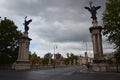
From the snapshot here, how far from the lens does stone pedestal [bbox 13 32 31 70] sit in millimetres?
42562

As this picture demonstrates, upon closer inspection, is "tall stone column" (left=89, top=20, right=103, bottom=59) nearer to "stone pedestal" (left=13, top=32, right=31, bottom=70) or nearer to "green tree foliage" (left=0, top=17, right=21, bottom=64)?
"stone pedestal" (left=13, top=32, right=31, bottom=70)

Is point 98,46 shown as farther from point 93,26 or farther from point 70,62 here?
point 70,62

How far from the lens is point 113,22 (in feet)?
96.5

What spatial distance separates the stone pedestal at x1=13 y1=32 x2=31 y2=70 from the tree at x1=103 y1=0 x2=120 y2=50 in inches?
898

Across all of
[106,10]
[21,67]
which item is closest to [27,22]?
[21,67]

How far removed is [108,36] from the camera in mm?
30562

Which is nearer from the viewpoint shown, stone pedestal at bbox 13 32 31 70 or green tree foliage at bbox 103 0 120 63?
green tree foliage at bbox 103 0 120 63

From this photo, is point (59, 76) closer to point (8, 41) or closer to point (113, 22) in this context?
point (113, 22)

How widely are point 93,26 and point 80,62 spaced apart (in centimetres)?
11452

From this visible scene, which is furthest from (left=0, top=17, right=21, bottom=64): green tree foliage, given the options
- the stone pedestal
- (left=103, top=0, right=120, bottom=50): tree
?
(left=103, top=0, right=120, bottom=50): tree

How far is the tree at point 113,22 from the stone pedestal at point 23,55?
2280cm

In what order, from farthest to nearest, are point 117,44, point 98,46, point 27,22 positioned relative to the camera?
point 27,22 → point 98,46 → point 117,44

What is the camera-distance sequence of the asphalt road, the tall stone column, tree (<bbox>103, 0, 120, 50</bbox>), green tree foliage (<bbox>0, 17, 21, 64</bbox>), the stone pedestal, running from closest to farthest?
the asphalt road → tree (<bbox>103, 0, 120, 50</bbox>) → the tall stone column → the stone pedestal → green tree foliage (<bbox>0, 17, 21, 64</bbox>)

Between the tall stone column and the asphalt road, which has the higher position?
the tall stone column
